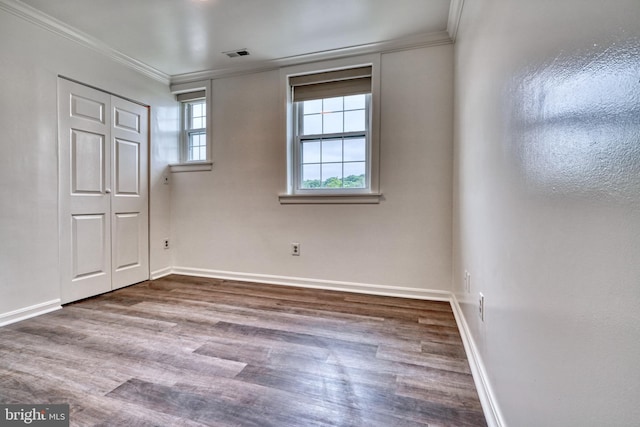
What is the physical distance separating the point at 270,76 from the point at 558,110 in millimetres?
2897

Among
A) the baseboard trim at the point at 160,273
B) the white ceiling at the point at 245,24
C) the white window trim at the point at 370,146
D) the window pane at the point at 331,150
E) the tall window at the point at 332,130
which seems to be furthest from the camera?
the baseboard trim at the point at 160,273

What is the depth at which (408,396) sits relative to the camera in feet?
4.37

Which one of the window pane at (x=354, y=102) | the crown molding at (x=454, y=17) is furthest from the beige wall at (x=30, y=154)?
the crown molding at (x=454, y=17)

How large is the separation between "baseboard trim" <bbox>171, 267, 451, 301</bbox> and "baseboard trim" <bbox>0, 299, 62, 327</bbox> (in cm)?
122

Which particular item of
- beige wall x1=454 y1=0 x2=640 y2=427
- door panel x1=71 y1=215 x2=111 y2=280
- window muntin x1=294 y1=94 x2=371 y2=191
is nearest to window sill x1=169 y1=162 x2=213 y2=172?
door panel x1=71 y1=215 x2=111 y2=280

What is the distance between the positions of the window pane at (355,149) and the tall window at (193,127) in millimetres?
1772

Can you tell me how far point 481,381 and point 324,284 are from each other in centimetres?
177

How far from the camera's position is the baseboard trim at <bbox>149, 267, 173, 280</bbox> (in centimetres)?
328

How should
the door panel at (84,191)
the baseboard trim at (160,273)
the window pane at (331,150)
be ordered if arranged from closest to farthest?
1. the door panel at (84,191)
2. the window pane at (331,150)
3. the baseboard trim at (160,273)

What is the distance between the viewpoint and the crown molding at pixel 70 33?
211cm

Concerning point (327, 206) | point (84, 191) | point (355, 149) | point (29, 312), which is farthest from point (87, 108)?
point (355, 149)

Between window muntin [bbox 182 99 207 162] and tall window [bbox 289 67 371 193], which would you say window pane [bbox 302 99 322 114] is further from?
window muntin [bbox 182 99 207 162]

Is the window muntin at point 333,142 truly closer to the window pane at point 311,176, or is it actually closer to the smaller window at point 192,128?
the window pane at point 311,176

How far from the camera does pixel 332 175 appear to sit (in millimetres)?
2975
